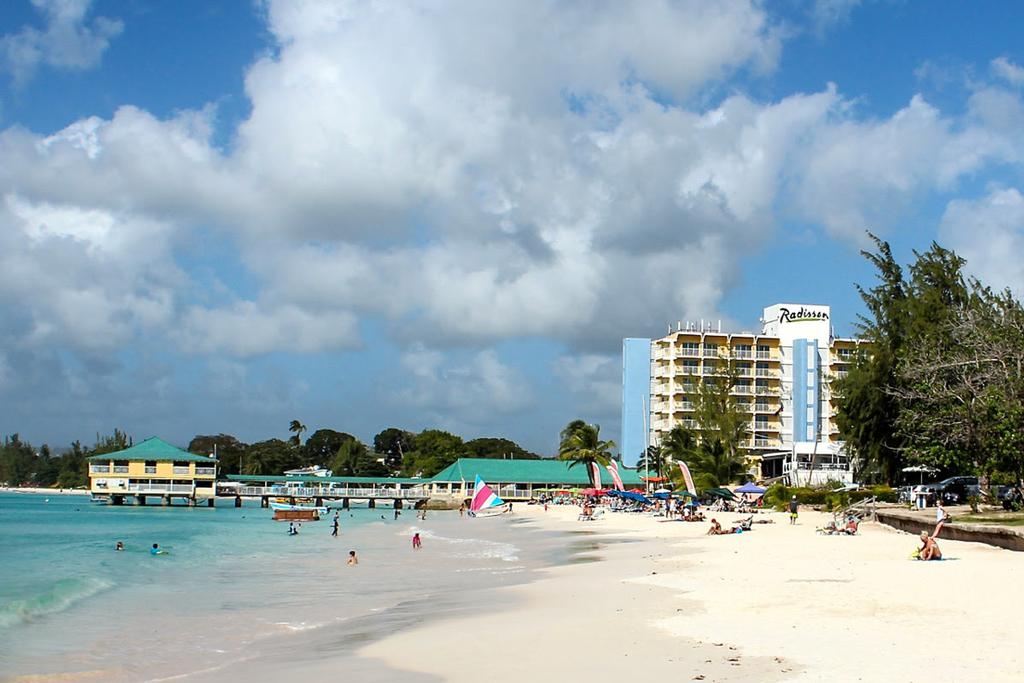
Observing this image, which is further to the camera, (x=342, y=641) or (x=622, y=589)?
(x=622, y=589)

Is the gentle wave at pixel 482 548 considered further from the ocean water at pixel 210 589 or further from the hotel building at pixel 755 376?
the hotel building at pixel 755 376

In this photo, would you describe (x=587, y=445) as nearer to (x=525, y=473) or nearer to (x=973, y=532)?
(x=525, y=473)

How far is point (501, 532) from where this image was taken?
53.6 metres

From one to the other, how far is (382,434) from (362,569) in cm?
13338

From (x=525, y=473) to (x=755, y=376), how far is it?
90.9 feet

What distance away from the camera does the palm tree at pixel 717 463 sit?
76125 millimetres

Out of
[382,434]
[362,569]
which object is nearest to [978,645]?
[362,569]

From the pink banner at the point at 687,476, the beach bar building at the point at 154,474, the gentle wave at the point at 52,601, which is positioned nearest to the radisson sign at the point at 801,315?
the pink banner at the point at 687,476

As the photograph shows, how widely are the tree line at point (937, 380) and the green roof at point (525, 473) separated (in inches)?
1511

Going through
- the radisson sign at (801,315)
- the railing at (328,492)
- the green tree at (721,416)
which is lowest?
the railing at (328,492)

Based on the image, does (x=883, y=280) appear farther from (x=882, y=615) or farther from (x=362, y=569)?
(x=882, y=615)

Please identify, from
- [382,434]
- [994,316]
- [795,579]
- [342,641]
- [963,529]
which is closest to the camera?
[342,641]

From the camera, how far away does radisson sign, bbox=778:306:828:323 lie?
347 feet

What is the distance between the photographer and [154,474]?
3723 inches
